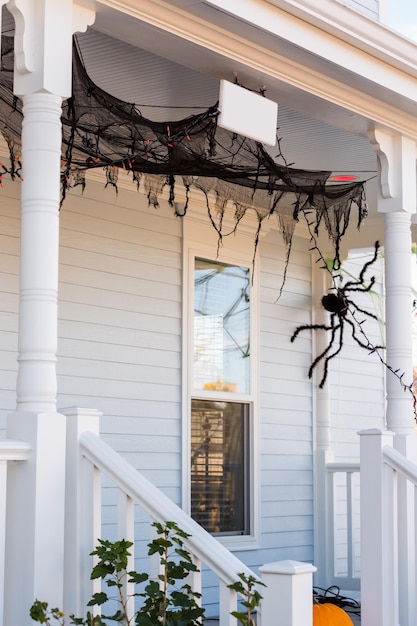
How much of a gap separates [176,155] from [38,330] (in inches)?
61.6

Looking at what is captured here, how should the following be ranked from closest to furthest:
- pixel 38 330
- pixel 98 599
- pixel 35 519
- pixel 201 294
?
pixel 98 599, pixel 35 519, pixel 38 330, pixel 201 294

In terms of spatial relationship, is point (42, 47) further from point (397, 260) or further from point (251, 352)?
point (251, 352)

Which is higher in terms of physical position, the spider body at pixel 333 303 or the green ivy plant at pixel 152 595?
the spider body at pixel 333 303

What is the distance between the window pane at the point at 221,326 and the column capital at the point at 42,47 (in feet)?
11.3

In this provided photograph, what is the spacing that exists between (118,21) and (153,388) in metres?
3.07

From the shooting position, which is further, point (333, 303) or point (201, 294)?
point (333, 303)

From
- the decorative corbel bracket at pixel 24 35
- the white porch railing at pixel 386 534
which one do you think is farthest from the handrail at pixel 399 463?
the decorative corbel bracket at pixel 24 35

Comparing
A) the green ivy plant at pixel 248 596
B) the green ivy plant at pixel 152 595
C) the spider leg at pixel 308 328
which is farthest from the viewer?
the spider leg at pixel 308 328

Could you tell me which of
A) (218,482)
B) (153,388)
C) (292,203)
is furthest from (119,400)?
(292,203)

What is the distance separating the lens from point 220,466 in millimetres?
7242

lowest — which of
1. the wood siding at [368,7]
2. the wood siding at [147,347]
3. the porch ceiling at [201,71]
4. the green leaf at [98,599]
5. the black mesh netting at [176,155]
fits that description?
the green leaf at [98,599]

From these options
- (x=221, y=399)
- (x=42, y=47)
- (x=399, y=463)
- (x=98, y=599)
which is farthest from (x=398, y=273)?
(x=98, y=599)

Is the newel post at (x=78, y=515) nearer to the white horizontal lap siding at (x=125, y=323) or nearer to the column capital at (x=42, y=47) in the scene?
the column capital at (x=42, y=47)

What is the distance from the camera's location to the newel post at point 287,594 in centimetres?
325
